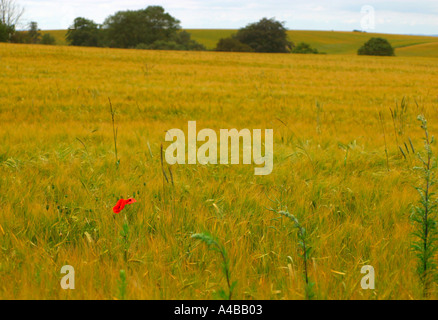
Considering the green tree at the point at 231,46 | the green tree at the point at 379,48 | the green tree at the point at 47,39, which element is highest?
the green tree at the point at 47,39

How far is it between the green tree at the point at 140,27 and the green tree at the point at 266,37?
13.5 m

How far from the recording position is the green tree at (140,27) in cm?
6506

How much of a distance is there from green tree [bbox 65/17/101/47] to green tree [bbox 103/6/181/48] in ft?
7.13

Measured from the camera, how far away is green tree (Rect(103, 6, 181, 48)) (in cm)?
6506

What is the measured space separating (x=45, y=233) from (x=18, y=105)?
5.68m

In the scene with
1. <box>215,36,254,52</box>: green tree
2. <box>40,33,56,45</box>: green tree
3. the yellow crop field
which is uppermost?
<box>40,33,56,45</box>: green tree

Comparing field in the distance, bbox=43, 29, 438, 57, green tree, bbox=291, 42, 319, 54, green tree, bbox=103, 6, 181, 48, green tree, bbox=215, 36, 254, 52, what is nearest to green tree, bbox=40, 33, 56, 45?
field in the distance, bbox=43, 29, 438, 57

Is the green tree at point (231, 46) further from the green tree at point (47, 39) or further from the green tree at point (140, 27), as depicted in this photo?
the green tree at point (47, 39)

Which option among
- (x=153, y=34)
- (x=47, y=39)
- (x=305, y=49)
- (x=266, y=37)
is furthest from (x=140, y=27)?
(x=305, y=49)

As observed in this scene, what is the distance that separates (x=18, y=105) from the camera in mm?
6699

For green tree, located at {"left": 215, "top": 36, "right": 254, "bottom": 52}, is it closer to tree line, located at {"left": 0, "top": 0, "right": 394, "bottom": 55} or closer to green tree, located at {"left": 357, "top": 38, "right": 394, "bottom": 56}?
tree line, located at {"left": 0, "top": 0, "right": 394, "bottom": 55}

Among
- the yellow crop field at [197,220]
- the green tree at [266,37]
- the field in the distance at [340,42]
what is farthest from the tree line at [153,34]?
the yellow crop field at [197,220]

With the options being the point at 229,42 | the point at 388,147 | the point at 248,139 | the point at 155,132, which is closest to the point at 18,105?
the point at 155,132
